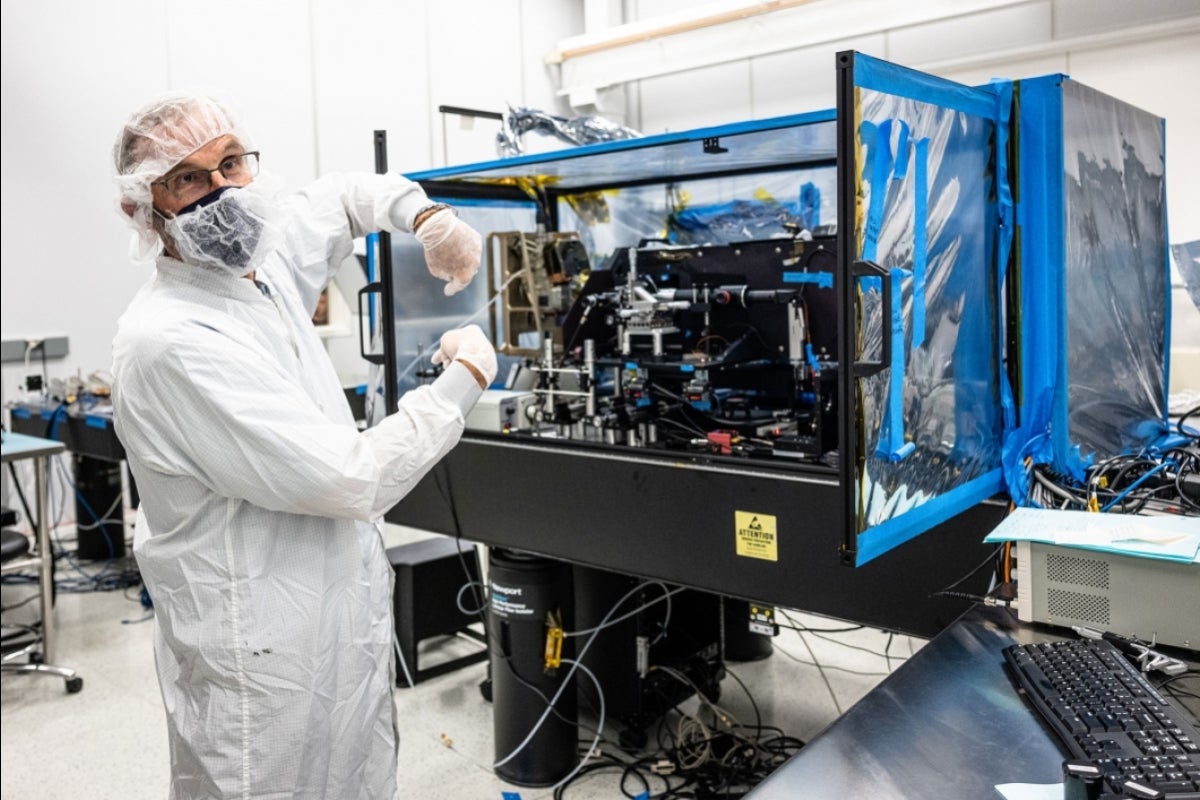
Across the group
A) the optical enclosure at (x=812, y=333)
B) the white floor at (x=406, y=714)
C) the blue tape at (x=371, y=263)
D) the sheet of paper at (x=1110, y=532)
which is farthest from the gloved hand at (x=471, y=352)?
the white floor at (x=406, y=714)

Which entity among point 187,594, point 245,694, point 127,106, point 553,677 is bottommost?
point 553,677

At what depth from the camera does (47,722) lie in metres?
3.01

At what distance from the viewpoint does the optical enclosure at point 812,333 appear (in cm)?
155

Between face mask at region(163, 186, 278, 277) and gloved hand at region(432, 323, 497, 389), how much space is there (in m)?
0.35

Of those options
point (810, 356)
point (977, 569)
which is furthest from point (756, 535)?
point (810, 356)

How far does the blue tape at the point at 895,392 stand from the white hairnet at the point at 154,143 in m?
1.13

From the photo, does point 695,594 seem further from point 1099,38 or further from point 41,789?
point 1099,38

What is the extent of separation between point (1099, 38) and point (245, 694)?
5.04 m

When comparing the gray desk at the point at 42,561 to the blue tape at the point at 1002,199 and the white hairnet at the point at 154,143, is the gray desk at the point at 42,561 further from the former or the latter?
the blue tape at the point at 1002,199

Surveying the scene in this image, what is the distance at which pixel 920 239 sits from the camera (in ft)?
5.21

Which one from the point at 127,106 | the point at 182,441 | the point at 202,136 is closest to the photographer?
the point at 182,441

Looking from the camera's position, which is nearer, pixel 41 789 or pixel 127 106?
pixel 41 789

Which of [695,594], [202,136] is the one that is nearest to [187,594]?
[202,136]

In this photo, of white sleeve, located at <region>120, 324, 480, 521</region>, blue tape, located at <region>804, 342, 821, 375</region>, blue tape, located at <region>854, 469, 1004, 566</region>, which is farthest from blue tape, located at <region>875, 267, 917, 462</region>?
blue tape, located at <region>804, 342, 821, 375</region>
